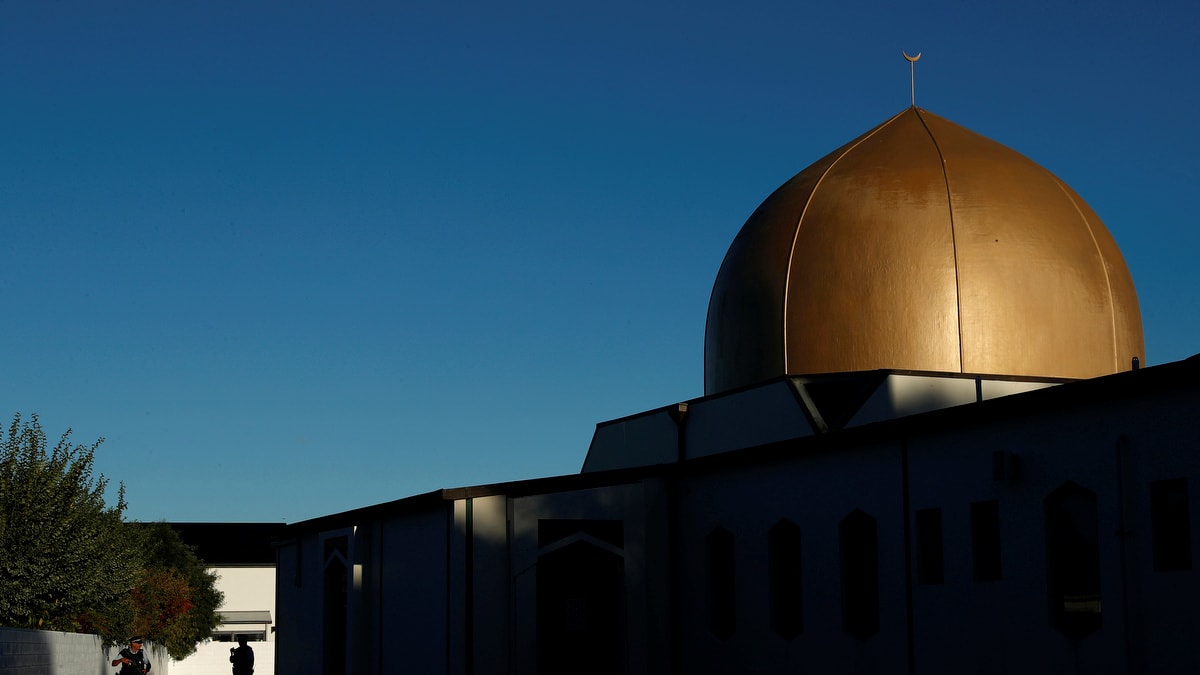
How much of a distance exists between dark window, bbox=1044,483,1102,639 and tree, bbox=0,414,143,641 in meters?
19.1

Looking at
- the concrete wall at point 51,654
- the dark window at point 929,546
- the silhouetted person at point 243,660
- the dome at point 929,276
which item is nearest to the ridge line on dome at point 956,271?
the dome at point 929,276

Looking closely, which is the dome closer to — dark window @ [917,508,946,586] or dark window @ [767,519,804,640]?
dark window @ [767,519,804,640]

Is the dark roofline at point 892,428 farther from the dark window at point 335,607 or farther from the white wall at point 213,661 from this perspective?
the white wall at point 213,661

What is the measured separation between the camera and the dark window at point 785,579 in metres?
17.5

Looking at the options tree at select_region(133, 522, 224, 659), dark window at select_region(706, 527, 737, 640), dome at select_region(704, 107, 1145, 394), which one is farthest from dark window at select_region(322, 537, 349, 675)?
tree at select_region(133, 522, 224, 659)

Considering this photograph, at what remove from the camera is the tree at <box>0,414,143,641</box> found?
83.9ft

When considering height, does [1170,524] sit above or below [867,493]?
below

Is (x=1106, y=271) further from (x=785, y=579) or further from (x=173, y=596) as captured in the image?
(x=173, y=596)

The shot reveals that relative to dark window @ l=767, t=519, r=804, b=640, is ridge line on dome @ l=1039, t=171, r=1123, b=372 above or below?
above

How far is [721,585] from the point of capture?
19.2m

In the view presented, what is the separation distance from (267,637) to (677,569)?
135 ft

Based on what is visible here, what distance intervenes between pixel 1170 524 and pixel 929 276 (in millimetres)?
9351

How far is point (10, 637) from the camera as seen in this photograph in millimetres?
17781

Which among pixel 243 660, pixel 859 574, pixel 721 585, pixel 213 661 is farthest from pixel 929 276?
pixel 213 661
